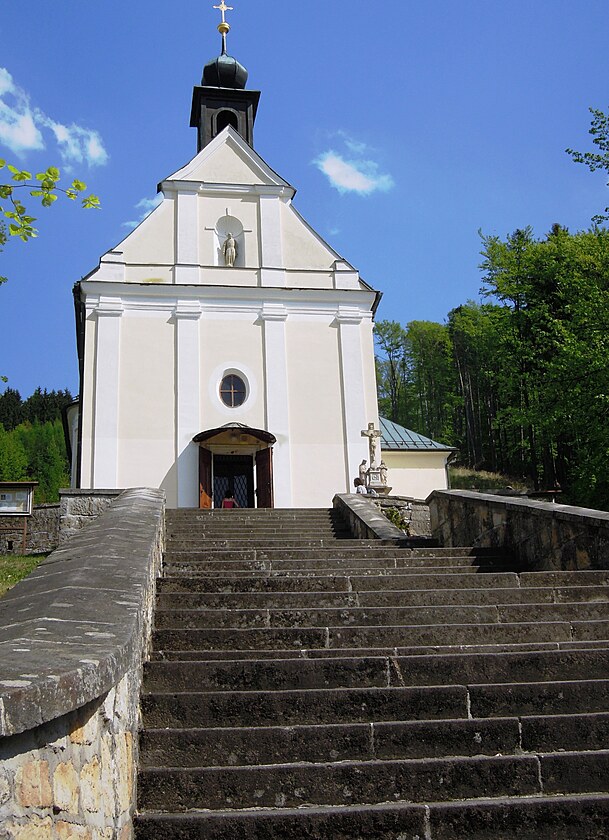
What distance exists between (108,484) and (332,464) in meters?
5.83

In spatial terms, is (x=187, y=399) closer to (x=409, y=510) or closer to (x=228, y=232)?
(x=228, y=232)

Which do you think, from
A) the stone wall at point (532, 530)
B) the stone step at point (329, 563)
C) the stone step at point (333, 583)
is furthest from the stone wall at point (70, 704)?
the stone wall at point (532, 530)

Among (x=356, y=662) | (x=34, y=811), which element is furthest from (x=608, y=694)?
(x=34, y=811)

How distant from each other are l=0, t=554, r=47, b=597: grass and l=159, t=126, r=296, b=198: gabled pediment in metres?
12.6

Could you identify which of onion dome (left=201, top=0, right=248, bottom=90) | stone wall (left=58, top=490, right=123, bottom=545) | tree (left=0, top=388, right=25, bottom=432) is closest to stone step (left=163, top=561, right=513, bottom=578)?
stone wall (left=58, top=490, right=123, bottom=545)

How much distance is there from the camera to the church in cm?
2050

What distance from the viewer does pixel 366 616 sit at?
19.8 ft

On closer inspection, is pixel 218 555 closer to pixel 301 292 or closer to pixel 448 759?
pixel 448 759

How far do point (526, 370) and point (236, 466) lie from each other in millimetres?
19045

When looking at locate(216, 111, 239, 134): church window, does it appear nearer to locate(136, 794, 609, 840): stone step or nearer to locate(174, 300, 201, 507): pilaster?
locate(174, 300, 201, 507): pilaster

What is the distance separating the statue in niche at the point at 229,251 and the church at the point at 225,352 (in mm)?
36

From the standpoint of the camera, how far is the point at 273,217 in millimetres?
23250

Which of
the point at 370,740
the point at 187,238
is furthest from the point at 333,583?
the point at 187,238

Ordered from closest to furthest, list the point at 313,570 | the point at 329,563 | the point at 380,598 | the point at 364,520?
the point at 380,598 → the point at 313,570 → the point at 329,563 → the point at 364,520
